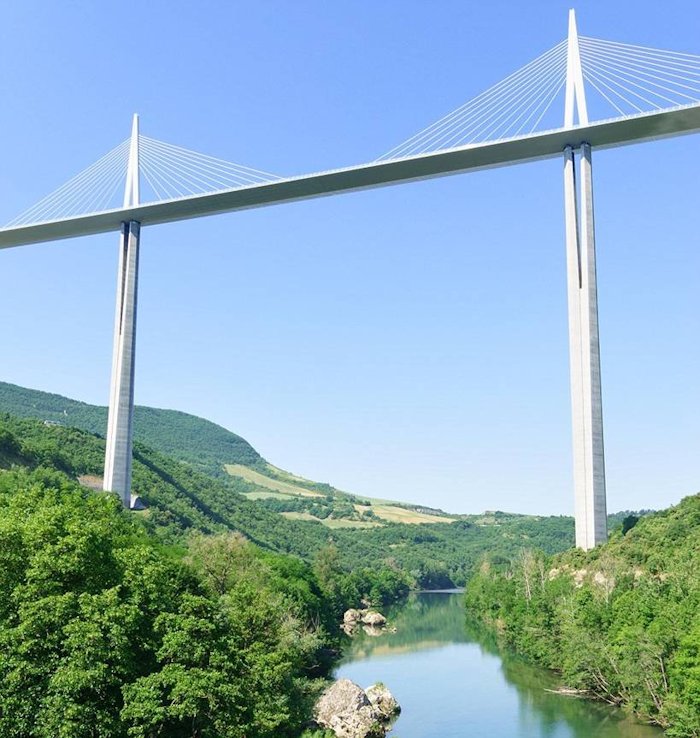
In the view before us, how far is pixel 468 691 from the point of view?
30516 millimetres

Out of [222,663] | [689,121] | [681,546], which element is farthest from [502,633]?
[222,663]

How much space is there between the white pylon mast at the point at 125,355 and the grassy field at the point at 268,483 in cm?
12073

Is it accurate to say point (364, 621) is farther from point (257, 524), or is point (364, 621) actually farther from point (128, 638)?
point (128, 638)

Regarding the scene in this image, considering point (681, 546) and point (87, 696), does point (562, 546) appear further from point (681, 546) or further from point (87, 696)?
point (87, 696)

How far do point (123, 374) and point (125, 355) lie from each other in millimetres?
1078

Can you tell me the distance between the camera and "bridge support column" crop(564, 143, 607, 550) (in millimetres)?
32750

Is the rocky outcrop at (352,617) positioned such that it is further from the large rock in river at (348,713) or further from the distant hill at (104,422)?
the distant hill at (104,422)

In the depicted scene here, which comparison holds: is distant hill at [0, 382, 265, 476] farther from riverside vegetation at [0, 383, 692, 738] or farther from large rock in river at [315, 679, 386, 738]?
riverside vegetation at [0, 383, 692, 738]

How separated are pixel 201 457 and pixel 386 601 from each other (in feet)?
379

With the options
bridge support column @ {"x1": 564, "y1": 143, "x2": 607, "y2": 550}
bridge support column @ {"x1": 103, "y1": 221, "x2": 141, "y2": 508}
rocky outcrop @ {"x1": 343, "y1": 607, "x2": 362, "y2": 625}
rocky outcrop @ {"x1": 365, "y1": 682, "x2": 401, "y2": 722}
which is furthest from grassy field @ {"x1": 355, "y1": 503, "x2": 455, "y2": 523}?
rocky outcrop @ {"x1": 365, "y1": 682, "x2": 401, "y2": 722}

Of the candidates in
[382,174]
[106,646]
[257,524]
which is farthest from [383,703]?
[257,524]

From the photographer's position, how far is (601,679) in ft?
85.1

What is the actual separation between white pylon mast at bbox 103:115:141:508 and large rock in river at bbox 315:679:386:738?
2180 centimetres

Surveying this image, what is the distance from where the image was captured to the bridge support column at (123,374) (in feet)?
139
